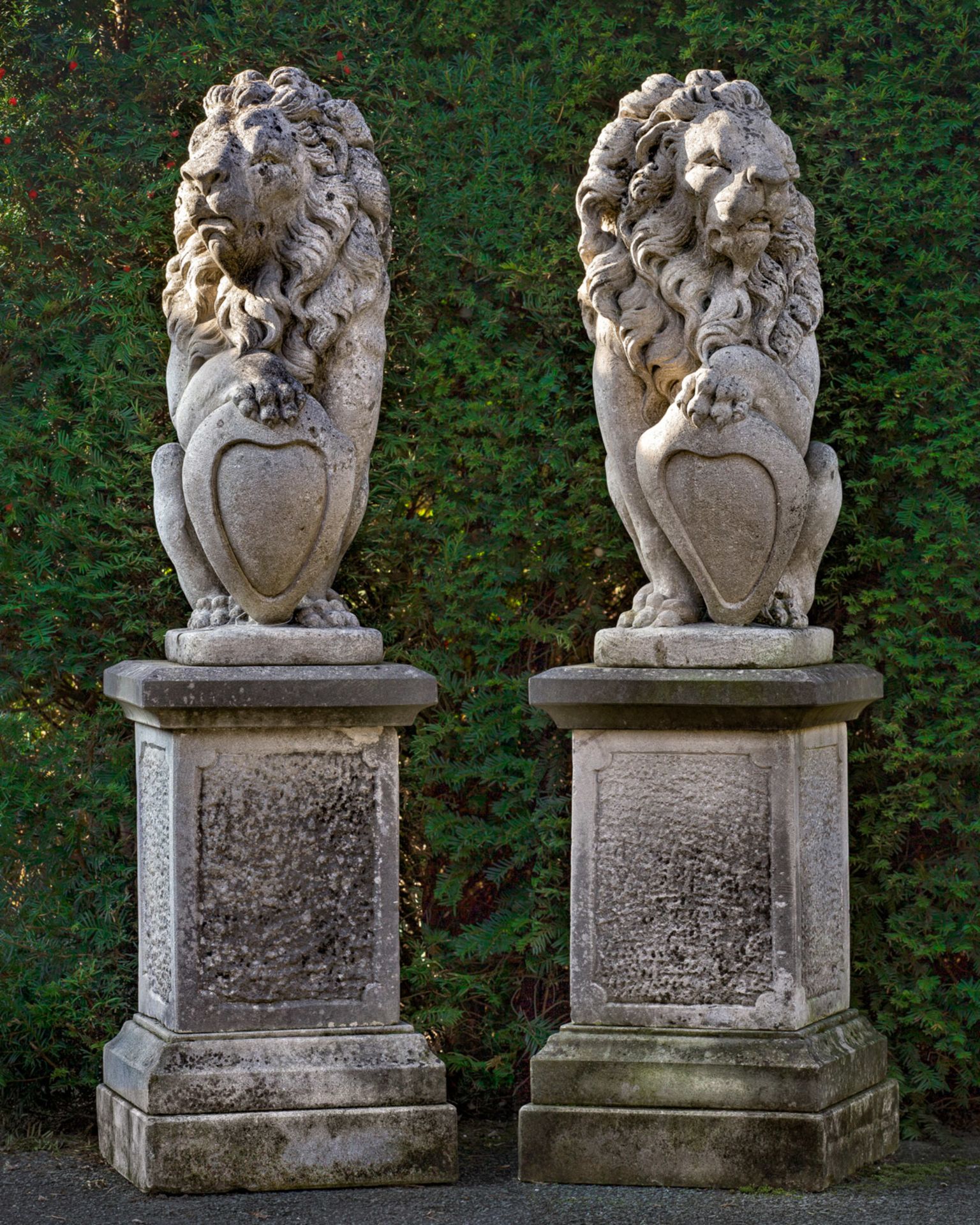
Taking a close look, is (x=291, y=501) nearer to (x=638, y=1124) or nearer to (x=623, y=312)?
(x=623, y=312)

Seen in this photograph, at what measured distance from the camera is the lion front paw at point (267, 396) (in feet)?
14.2

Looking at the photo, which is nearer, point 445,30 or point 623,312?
point 623,312

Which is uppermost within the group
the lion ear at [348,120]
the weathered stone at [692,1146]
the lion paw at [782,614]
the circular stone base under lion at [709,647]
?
the lion ear at [348,120]

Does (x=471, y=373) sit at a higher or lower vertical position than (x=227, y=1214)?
higher

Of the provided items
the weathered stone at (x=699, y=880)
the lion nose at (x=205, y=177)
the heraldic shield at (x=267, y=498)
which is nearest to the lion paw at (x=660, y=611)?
the weathered stone at (x=699, y=880)

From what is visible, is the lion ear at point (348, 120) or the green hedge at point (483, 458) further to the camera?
the green hedge at point (483, 458)

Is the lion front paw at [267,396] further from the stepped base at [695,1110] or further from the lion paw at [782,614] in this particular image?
the stepped base at [695,1110]

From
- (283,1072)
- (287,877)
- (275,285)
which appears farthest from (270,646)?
(283,1072)

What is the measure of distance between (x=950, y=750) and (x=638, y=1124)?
4.85 ft

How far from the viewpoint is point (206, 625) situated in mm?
4492

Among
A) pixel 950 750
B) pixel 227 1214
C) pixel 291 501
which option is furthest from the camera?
pixel 950 750

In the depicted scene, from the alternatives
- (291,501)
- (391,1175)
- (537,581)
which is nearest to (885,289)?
(537,581)

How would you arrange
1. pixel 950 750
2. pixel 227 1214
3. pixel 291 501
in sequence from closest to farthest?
pixel 227 1214, pixel 291 501, pixel 950 750

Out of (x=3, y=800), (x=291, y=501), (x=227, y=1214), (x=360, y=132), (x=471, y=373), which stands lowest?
(x=227, y=1214)
